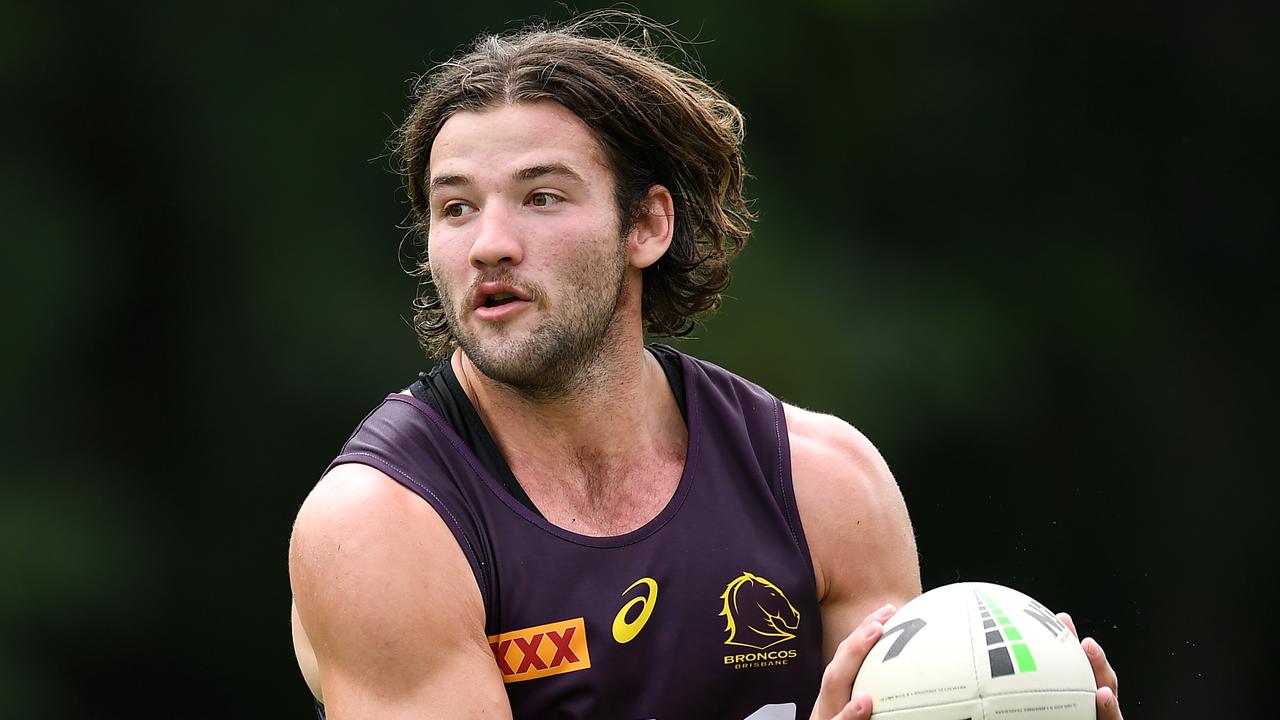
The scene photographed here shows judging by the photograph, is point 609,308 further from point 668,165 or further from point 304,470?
point 304,470

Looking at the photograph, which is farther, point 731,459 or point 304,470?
point 304,470

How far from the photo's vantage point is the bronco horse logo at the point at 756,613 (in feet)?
12.0

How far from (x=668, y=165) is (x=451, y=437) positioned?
0.88 m

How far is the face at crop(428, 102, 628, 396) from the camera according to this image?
3.62 meters

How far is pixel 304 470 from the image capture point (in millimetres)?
6934

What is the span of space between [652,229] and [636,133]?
0.72 ft

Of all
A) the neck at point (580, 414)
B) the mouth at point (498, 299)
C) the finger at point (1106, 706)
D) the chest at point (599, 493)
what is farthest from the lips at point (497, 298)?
the finger at point (1106, 706)

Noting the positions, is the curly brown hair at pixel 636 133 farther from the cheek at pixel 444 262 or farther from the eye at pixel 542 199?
the cheek at pixel 444 262

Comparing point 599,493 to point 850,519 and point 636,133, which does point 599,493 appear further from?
point 636,133

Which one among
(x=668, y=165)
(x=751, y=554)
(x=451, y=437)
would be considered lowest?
(x=751, y=554)

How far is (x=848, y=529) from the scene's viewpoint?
12.6ft

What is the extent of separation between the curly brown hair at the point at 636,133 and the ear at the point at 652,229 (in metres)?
0.03

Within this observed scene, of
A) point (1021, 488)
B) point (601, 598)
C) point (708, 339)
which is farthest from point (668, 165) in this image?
point (1021, 488)

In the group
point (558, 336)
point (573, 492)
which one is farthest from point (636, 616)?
point (558, 336)
